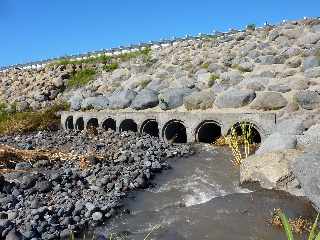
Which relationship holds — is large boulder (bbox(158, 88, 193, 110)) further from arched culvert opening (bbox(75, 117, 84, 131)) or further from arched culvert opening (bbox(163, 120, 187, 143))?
arched culvert opening (bbox(75, 117, 84, 131))

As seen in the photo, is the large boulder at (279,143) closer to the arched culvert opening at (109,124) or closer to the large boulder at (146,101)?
the large boulder at (146,101)

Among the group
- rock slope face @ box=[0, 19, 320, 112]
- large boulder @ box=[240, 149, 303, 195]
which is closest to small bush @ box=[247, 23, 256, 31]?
rock slope face @ box=[0, 19, 320, 112]

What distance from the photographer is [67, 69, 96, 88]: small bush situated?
4016 centimetres

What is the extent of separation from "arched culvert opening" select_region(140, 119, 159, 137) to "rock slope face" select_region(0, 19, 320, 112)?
0.93 m

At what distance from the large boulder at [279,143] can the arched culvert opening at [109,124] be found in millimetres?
13160

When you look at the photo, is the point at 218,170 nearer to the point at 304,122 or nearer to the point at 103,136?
the point at 304,122

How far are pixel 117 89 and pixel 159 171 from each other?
49.6 feet

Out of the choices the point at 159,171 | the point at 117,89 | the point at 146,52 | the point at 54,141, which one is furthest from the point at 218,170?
the point at 146,52

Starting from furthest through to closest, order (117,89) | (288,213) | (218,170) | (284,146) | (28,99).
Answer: (28,99)
(117,89)
(218,170)
(284,146)
(288,213)

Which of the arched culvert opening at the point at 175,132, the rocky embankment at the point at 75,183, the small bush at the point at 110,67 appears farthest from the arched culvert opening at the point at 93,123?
the small bush at the point at 110,67

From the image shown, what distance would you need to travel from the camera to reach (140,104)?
2578 centimetres

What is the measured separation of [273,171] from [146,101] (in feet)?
41.5

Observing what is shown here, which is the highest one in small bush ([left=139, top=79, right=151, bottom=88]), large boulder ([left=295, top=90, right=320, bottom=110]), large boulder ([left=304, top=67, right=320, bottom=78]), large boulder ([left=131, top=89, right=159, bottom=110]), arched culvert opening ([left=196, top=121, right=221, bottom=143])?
small bush ([left=139, top=79, right=151, bottom=88])

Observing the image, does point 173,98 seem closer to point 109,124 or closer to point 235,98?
point 235,98
